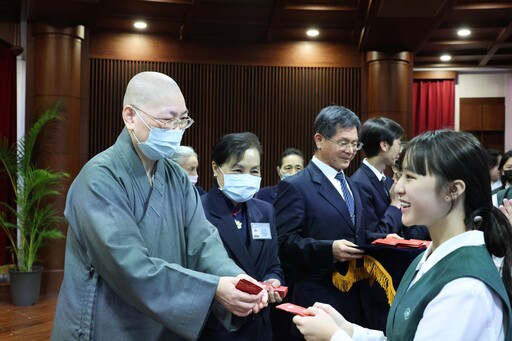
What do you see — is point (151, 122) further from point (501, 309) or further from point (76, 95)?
point (76, 95)

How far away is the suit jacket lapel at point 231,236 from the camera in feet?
7.96

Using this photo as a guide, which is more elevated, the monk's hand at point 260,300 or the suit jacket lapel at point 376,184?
the suit jacket lapel at point 376,184

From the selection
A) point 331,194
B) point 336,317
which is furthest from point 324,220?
point 336,317

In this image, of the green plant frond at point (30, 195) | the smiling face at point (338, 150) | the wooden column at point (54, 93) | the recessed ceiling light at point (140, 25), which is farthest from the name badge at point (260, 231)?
the recessed ceiling light at point (140, 25)

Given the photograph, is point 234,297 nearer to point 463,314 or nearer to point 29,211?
point 463,314

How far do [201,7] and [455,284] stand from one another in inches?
251

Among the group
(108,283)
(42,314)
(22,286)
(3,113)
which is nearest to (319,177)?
(108,283)

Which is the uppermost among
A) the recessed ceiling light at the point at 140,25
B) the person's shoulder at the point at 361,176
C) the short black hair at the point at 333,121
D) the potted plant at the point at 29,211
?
the recessed ceiling light at the point at 140,25

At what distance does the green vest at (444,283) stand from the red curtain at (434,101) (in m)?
9.23

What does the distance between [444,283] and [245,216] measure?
149 cm

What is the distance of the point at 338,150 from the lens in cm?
283

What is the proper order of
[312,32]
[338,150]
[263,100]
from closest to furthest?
[338,150] < [312,32] < [263,100]

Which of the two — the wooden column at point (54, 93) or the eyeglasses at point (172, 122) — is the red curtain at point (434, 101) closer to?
the wooden column at point (54, 93)

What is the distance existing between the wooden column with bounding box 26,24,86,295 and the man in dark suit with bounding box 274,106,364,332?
14.3 feet
